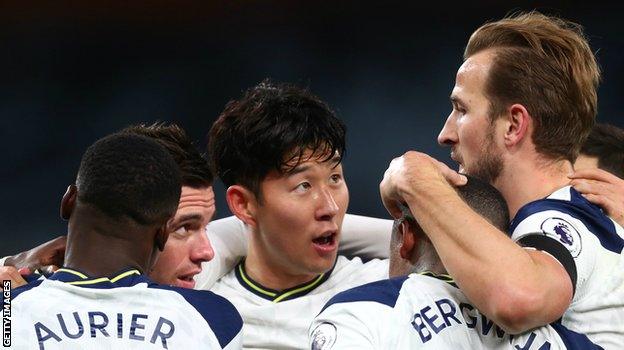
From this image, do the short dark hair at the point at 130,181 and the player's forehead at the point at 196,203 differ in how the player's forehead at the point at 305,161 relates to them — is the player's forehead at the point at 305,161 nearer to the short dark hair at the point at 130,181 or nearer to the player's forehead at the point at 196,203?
the player's forehead at the point at 196,203

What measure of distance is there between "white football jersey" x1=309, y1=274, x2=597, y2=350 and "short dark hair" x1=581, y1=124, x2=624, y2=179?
1481mm

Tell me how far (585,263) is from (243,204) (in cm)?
138

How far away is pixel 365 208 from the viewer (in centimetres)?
663

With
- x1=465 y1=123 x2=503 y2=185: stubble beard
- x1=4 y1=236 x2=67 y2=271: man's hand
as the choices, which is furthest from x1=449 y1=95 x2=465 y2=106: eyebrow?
x1=4 y1=236 x2=67 y2=271: man's hand

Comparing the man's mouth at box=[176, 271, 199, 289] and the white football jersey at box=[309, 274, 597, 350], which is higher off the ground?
the white football jersey at box=[309, 274, 597, 350]

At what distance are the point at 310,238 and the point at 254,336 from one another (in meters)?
0.39

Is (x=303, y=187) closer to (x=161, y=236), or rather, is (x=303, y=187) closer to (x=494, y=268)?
(x=161, y=236)

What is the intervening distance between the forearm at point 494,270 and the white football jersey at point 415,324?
0.07 meters

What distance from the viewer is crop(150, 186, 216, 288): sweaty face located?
10.7 ft

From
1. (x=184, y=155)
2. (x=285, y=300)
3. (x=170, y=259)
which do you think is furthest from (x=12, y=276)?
(x=285, y=300)

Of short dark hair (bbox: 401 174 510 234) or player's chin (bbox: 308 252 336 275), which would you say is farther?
player's chin (bbox: 308 252 336 275)

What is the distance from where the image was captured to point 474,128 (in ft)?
9.86

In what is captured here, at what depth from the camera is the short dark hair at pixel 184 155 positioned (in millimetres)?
3420

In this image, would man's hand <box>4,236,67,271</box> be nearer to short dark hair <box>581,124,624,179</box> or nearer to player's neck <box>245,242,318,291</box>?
player's neck <box>245,242,318,291</box>
